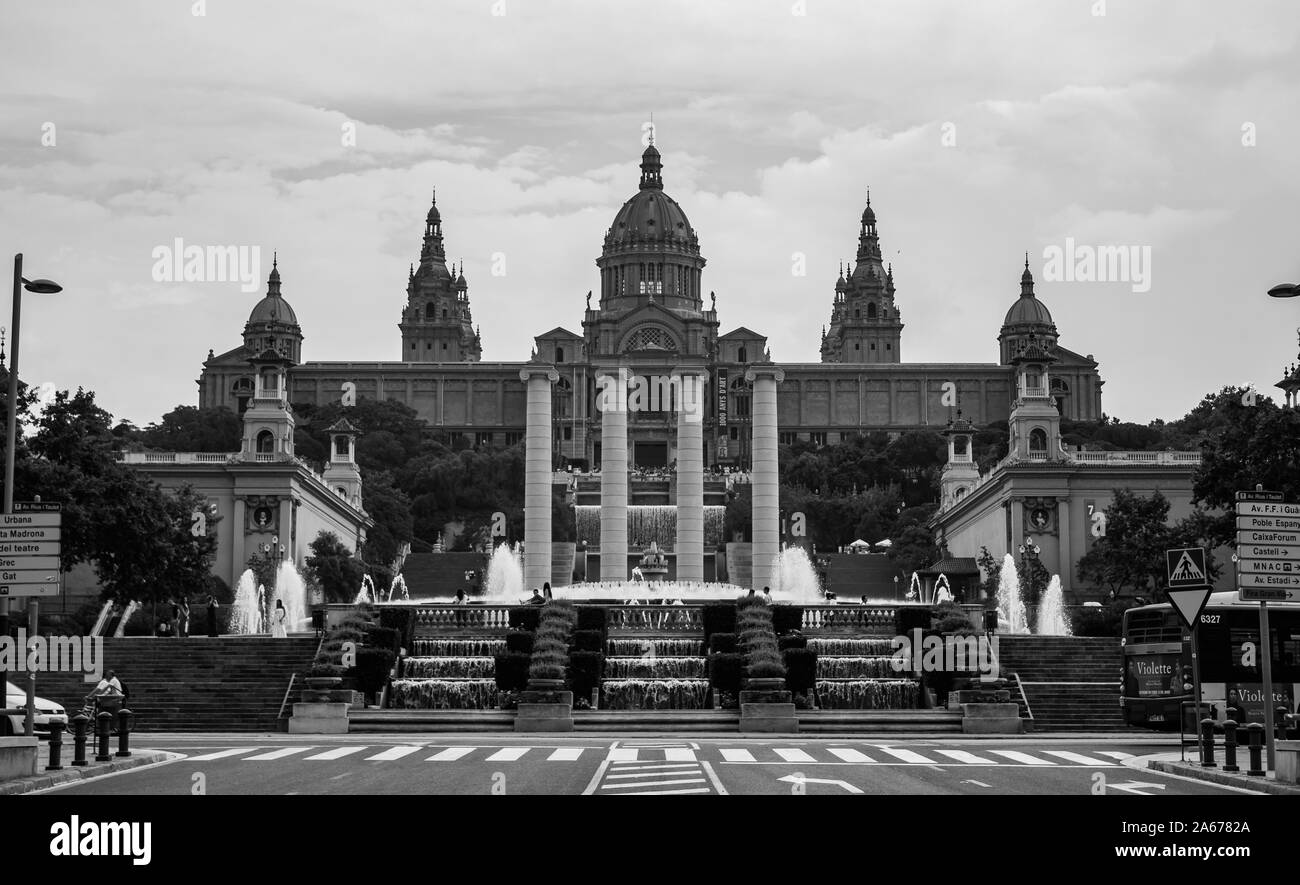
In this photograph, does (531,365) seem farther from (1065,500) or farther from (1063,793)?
(1063,793)

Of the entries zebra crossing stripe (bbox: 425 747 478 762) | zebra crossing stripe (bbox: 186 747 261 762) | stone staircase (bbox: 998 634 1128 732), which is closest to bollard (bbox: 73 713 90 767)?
zebra crossing stripe (bbox: 186 747 261 762)

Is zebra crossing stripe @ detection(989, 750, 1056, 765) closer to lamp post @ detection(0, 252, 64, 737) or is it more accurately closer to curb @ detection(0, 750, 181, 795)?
curb @ detection(0, 750, 181, 795)

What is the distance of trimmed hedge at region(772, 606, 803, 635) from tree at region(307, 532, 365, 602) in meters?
55.6

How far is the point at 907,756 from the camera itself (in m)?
38.7

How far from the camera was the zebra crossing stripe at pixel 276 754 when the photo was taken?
3534 cm

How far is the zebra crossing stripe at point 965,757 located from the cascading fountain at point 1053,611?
56344 millimetres

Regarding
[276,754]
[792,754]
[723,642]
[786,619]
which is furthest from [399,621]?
[792,754]

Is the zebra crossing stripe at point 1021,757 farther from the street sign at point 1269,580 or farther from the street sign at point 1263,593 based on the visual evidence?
the street sign at point 1269,580

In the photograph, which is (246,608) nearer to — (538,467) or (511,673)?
(538,467)

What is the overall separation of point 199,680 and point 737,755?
23.7m

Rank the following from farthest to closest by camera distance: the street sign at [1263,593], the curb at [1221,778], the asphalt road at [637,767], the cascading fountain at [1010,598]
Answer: the cascading fountain at [1010,598]
the street sign at [1263,593]
the curb at [1221,778]
the asphalt road at [637,767]

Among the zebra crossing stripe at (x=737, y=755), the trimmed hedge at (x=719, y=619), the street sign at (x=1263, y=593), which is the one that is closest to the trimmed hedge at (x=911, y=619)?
the trimmed hedge at (x=719, y=619)

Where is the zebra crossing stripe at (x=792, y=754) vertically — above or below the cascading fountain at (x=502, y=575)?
below
